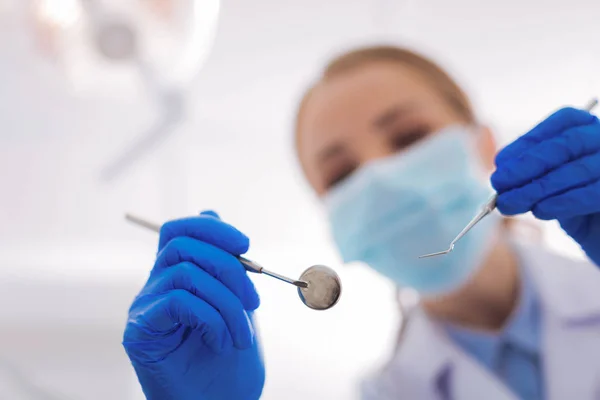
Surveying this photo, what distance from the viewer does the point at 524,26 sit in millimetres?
1532

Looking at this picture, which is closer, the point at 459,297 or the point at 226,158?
the point at 459,297

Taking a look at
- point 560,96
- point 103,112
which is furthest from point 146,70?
point 560,96

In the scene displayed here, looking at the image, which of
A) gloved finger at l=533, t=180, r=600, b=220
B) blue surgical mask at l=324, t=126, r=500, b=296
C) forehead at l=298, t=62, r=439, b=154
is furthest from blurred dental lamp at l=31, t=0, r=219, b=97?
gloved finger at l=533, t=180, r=600, b=220

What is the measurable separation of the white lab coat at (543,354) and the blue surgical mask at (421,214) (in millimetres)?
140

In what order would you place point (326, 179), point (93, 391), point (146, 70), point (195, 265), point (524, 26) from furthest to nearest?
point (524, 26)
point (93, 391)
point (326, 179)
point (146, 70)
point (195, 265)

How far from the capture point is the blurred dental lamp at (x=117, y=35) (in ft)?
3.45

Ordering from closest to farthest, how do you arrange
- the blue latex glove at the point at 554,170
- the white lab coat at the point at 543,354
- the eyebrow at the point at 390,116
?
the blue latex glove at the point at 554,170 < the white lab coat at the point at 543,354 < the eyebrow at the point at 390,116

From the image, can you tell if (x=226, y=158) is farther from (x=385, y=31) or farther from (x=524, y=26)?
(x=524, y=26)

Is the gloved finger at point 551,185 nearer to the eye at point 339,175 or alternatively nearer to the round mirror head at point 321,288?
the round mirror head at point 321,288

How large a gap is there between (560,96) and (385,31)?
20.7 inches

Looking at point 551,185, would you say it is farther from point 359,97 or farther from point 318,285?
point 359,97

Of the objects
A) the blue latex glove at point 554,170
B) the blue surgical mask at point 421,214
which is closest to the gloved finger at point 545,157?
the blue latex glove at point 554,170

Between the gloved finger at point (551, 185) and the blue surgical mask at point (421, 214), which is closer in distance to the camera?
the gloved finger at point (551, 185)

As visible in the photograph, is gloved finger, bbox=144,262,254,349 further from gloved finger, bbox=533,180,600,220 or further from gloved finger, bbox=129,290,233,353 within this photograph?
gloved finger, bbox=533,180,600,220
